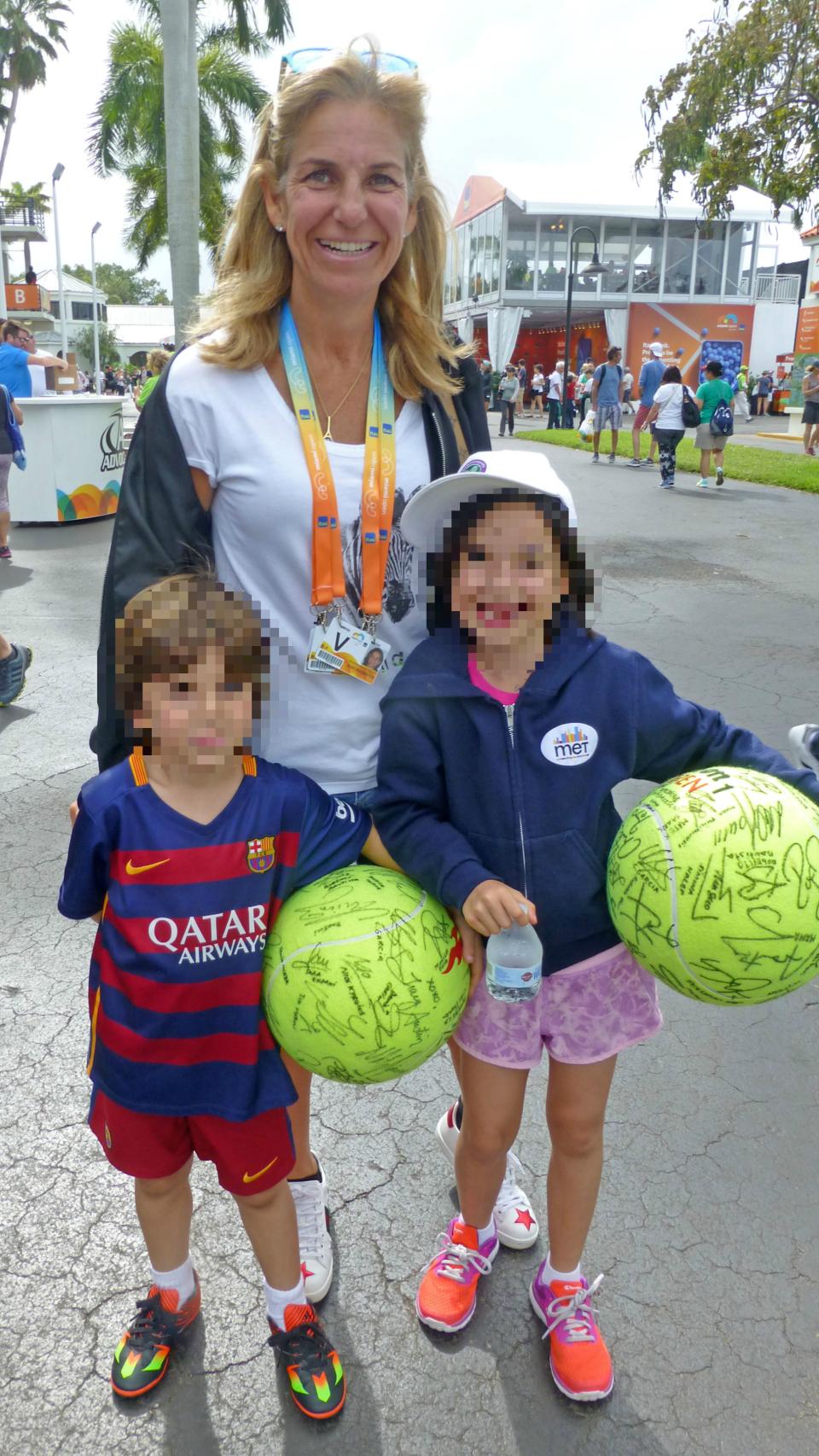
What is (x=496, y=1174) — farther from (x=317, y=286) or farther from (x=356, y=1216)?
(x=317, y=286)

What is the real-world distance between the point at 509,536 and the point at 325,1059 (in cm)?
98

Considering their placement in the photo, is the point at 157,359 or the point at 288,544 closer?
the point at 288,544

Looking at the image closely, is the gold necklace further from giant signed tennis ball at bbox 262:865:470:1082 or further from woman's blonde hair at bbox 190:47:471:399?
giant signed tennis ball at bbox 262:865:470:1082

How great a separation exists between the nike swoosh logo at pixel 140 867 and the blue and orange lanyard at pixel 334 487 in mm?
556

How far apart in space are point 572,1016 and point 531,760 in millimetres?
528

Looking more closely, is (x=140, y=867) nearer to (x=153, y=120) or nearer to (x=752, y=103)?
(x=752, y=103)

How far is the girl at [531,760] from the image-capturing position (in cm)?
187

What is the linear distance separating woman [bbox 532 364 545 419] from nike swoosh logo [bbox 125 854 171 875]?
3899cm

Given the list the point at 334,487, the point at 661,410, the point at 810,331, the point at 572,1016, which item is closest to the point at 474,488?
the point at 334,487

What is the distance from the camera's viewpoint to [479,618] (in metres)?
1.90

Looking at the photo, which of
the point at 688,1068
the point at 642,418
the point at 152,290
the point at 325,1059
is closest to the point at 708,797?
the point at 325,1059

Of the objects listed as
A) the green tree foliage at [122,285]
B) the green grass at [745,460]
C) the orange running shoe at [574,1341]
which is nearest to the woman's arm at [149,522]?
the orange running shoe at [574,1341]

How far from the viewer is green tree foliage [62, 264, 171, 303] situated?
120 metres

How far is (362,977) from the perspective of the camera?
1732 mm
